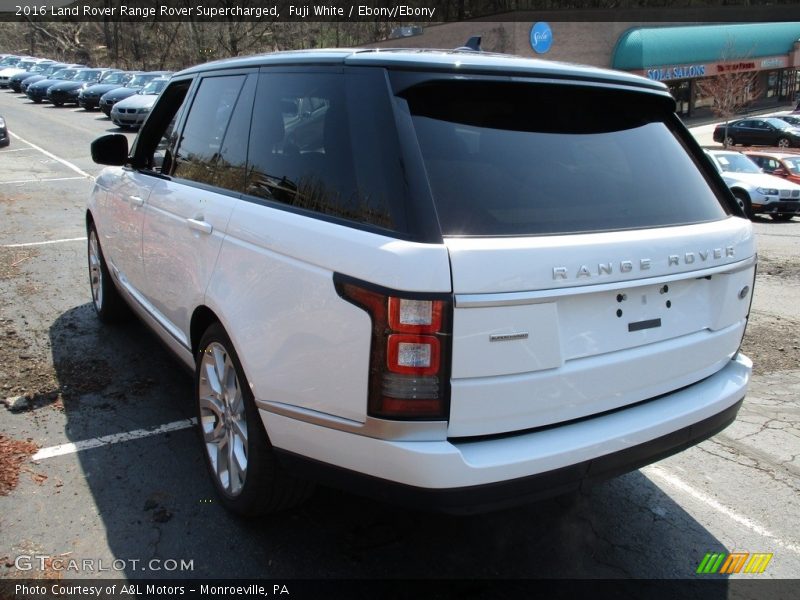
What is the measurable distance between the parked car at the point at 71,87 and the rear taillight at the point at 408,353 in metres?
33.3

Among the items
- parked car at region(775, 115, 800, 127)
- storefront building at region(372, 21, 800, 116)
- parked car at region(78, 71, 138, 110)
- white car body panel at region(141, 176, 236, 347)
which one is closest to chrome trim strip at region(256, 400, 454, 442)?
white car body panel at region(141, 176, 236, 347)

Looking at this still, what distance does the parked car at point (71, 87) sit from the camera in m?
31.6

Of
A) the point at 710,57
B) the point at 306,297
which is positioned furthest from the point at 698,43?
the point at 306,297

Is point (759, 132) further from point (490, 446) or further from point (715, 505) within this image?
point (490, 446)

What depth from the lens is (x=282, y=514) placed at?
10.5ft

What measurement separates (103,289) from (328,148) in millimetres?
3477

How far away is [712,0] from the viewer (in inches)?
2457

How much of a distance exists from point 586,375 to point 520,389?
11.5 inches

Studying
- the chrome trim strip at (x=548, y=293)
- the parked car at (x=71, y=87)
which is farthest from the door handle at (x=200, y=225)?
the parked car at (x=71, y=87)

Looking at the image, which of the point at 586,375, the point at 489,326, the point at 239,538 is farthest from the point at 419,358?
the point at 239,538

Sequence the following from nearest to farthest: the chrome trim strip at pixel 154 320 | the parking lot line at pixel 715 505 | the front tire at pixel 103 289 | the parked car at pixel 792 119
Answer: the parking lot line at pixel 715 505
the chrome trim strip at pixel 154 320
the front tire at pixel 103 289
the parked car at pixel 792 119

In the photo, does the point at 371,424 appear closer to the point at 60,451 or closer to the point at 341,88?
the point at 341,88

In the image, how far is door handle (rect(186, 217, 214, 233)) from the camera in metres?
3.16

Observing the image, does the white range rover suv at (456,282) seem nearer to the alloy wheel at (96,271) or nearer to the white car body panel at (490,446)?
the white car body panel at (490,446)
